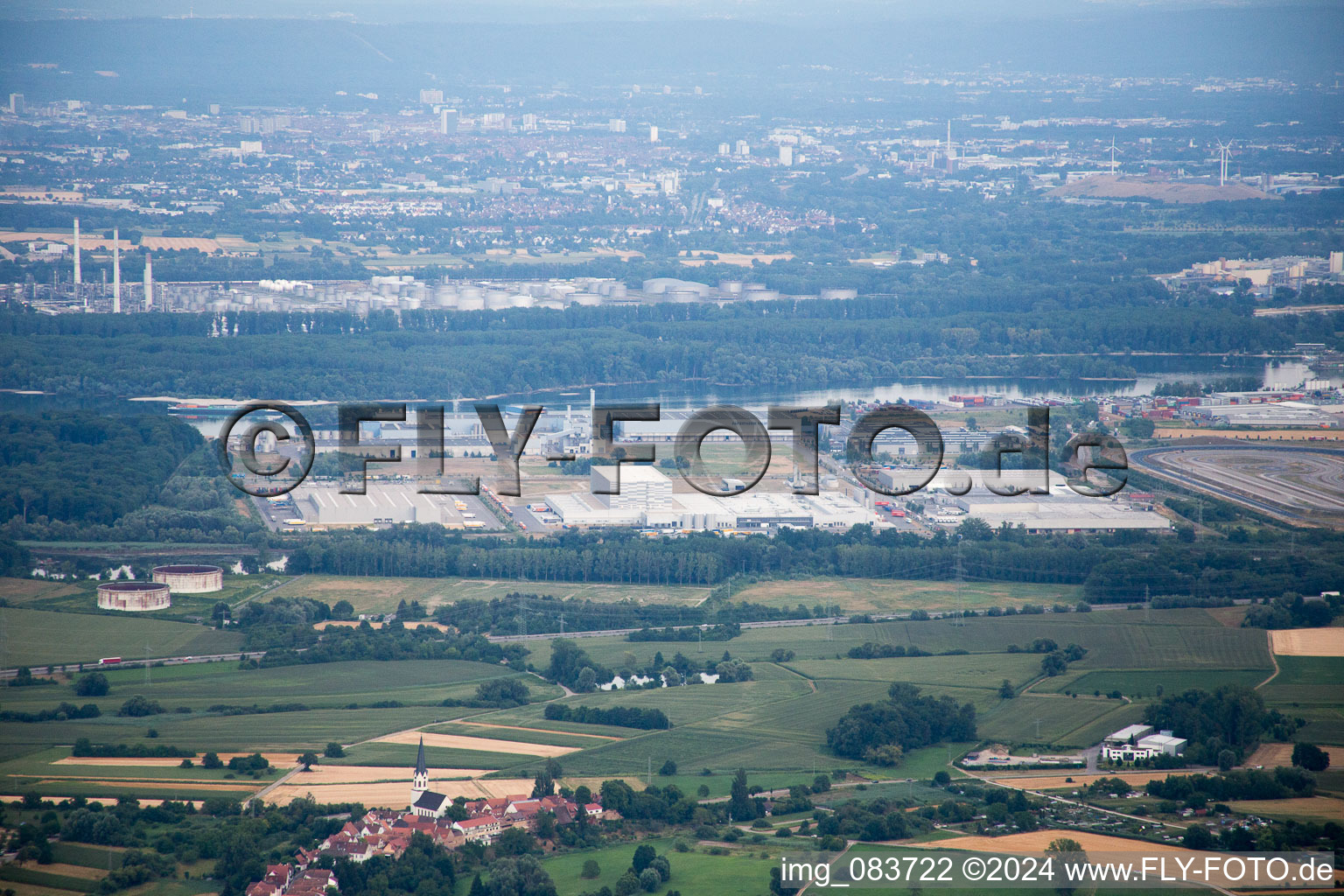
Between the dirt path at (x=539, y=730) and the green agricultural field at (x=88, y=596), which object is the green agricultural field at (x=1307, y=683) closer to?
the dirt path at (x=539, y=730)

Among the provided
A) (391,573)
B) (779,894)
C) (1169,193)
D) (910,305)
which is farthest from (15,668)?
(1169,193)

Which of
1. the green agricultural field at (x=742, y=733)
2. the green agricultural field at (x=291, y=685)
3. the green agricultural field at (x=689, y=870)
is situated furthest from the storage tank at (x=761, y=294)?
the green agricultural field at (x=689, y=870)

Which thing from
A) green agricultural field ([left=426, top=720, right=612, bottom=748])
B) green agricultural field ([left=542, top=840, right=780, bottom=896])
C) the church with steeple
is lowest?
green agricultural field ([left=542, top=840, right=780, bottom=896])

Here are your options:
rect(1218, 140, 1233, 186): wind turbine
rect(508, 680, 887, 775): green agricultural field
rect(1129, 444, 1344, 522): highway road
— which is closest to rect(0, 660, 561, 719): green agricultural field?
rect(508, 680, 887, 775): green agricultural field

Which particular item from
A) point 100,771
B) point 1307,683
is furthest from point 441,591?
point 1307,683

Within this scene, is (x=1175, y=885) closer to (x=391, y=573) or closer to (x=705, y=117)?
(x=391, y=573)

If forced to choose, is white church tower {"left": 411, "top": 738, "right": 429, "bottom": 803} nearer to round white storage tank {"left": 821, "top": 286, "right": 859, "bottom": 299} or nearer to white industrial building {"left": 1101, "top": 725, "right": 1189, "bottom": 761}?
white industrial building {"left": 1101, "top": 725, "right": 1189, "bottom": 761}

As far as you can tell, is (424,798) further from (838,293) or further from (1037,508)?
(838,293)
